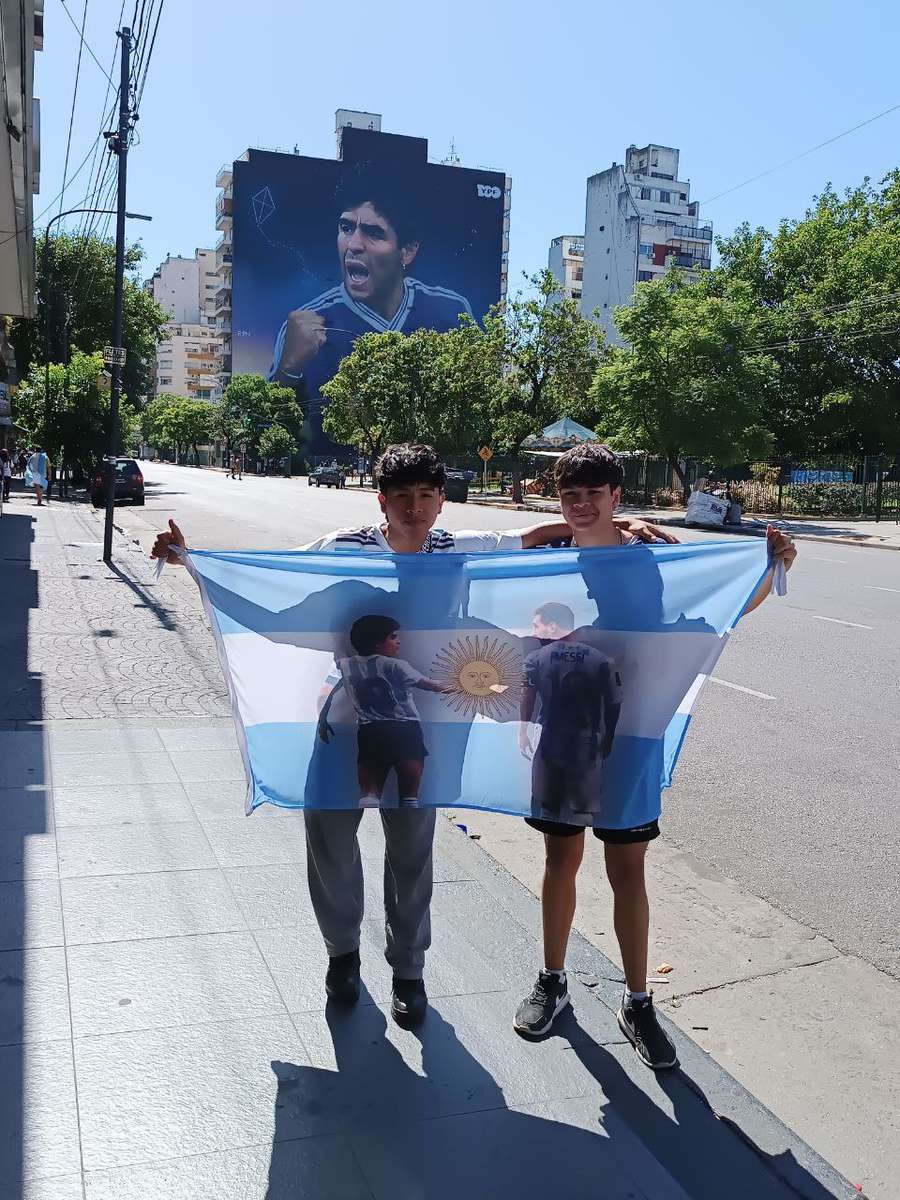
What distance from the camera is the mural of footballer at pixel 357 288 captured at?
111188 mm

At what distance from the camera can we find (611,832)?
125 inches

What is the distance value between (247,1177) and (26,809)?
9.65 ft

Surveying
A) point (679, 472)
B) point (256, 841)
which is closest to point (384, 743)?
point (256, 841)

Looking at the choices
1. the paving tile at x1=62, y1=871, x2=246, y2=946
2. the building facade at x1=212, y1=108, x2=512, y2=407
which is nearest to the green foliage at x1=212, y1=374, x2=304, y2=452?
the building facade at x1=212, y1=108, x2=512, y2=407

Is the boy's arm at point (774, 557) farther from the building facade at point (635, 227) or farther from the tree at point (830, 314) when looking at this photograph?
the building facade at point (635, 227)

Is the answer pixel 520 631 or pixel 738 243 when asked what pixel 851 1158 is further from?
pixel 738 243

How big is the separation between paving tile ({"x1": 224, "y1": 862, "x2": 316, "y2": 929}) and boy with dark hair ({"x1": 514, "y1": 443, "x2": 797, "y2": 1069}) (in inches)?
41.9

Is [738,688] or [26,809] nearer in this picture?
[26,809]

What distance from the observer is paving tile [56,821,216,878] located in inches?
173

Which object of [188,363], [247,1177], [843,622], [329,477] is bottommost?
[247,1177]

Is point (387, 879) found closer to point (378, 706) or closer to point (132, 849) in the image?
point (378, 706)

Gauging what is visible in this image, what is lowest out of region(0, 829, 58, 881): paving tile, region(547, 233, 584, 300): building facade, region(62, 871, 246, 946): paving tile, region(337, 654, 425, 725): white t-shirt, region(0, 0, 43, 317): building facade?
region(62, 871, 246, 946): paving tile

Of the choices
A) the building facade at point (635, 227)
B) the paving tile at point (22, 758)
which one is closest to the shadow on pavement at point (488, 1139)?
the paving tile at point (22, 758)

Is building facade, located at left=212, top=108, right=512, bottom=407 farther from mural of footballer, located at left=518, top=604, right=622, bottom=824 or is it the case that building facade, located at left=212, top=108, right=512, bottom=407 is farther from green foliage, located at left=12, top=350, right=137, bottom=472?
mural of footballer, located at left=518, top=604, right=622, bottom=824
